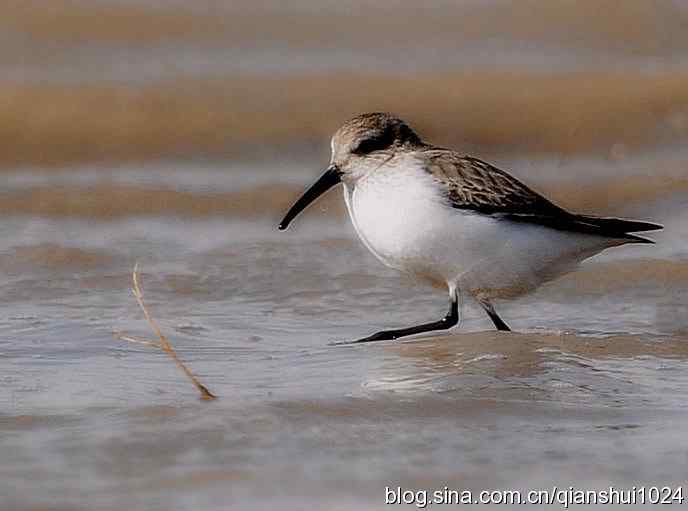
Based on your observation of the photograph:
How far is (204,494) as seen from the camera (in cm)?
374

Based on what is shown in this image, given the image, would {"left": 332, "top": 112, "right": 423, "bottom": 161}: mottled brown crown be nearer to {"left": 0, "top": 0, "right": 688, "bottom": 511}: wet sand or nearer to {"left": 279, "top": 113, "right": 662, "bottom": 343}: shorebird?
{"left": 279, "top": 113, "right": 662, "bottom": 343}: shorebird

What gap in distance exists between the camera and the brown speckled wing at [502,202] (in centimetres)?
566

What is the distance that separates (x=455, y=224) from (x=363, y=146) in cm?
54

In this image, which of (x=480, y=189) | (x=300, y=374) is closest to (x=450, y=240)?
(x=480, y=189)

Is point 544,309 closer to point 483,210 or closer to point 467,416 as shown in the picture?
point 483,210

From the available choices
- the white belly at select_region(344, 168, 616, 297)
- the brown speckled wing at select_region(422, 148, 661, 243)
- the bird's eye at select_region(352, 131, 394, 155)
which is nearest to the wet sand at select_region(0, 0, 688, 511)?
the white belly at select_region(344, 168, 616, 297)

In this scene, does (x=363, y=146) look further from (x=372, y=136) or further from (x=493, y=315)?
(x=493, y=315)

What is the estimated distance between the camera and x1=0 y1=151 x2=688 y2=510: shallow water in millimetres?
3914

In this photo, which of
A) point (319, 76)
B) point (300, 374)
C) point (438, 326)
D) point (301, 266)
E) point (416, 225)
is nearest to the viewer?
point (300, 374)

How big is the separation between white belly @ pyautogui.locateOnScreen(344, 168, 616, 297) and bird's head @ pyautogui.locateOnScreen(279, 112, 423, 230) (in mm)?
80

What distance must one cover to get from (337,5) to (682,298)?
6.06 metres

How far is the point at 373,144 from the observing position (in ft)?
19.4

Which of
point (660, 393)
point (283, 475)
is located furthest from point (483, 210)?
point (283, 475)

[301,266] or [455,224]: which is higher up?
[455,224]
